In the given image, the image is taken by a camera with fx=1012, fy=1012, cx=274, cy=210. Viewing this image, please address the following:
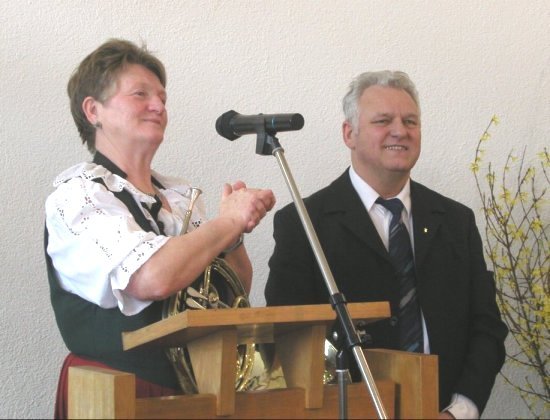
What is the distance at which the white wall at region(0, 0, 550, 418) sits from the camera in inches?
122

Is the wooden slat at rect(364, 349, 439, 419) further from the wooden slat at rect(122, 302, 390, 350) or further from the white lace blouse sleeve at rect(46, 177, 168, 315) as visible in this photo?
the white lace blouse sleeve at rect(46, 177, 168, 315)

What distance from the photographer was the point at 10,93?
311cm

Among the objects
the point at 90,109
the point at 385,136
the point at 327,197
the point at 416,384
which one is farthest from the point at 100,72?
the point at 416,384

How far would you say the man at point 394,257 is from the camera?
2812 mm

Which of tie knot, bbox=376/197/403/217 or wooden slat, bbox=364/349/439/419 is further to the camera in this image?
tie knot, bbox=376/197/403/217

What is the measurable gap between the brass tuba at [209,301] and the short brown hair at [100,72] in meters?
0.34

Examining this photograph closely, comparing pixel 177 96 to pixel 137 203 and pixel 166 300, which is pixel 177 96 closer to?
pixel 137 203

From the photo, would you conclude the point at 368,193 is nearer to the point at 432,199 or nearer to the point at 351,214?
the point at 351,214

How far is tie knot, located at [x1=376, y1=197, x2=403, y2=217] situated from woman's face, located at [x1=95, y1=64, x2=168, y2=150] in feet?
2.42

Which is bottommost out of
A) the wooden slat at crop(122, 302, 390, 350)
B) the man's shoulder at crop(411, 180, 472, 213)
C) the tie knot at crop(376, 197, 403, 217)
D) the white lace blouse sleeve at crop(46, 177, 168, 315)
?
the wooden slat at crop(122, 302, 390, 350)

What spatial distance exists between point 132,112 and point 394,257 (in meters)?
0.87

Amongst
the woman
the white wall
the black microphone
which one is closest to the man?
the woman

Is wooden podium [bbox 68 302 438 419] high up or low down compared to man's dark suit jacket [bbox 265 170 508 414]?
down

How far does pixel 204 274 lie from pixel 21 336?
3.10 ft
